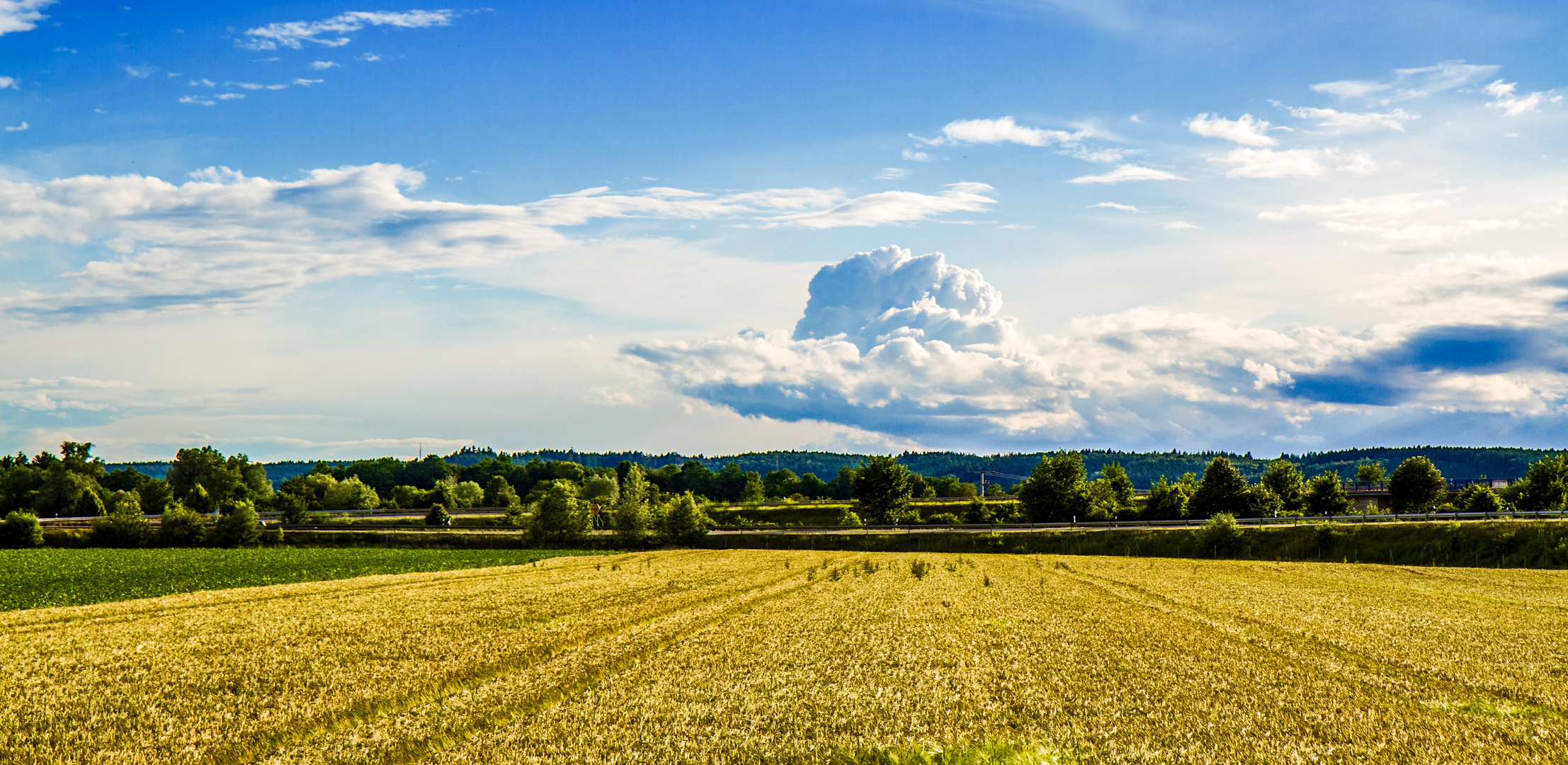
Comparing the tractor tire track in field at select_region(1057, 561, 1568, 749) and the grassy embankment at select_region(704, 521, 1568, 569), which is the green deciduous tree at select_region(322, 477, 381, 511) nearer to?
the grassy embankment at select_region(704, 521, 1568, 569)

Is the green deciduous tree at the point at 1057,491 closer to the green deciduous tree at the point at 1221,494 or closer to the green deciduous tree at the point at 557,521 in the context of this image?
the green deciduous tree at the point at 1221,494

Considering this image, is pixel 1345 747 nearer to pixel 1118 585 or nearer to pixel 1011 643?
pixel 1011 643

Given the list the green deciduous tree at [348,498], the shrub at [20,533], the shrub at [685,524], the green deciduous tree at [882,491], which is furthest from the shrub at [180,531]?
the green deciduous tree at [882,491]

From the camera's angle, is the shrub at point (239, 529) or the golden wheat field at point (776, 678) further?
the shrub at point (239, 529)

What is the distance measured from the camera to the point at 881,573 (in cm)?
5019

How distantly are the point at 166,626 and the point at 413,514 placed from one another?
11360 cm

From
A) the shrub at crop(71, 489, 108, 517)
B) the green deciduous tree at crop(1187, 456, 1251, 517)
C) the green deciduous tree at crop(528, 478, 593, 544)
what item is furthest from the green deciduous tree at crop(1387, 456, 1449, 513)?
the shrub at crop(71, 489, 108, 517)

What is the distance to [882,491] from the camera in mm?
111312

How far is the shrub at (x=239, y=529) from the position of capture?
93.2 meters

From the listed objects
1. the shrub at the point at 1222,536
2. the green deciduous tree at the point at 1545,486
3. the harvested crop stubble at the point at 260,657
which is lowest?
the shrub at the point at 1222,536

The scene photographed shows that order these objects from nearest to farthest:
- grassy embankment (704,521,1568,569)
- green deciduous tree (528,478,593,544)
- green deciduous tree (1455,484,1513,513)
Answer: grassy embankment (704,521,1568,569) < green deciduous tree (528,478,593,544) < green deciduous tree (1455,484,1513,513)

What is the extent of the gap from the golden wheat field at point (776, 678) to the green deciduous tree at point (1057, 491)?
6613 cm

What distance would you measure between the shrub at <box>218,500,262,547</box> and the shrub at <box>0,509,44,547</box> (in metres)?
18.7

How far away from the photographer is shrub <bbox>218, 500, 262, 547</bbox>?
9319 centimetres
